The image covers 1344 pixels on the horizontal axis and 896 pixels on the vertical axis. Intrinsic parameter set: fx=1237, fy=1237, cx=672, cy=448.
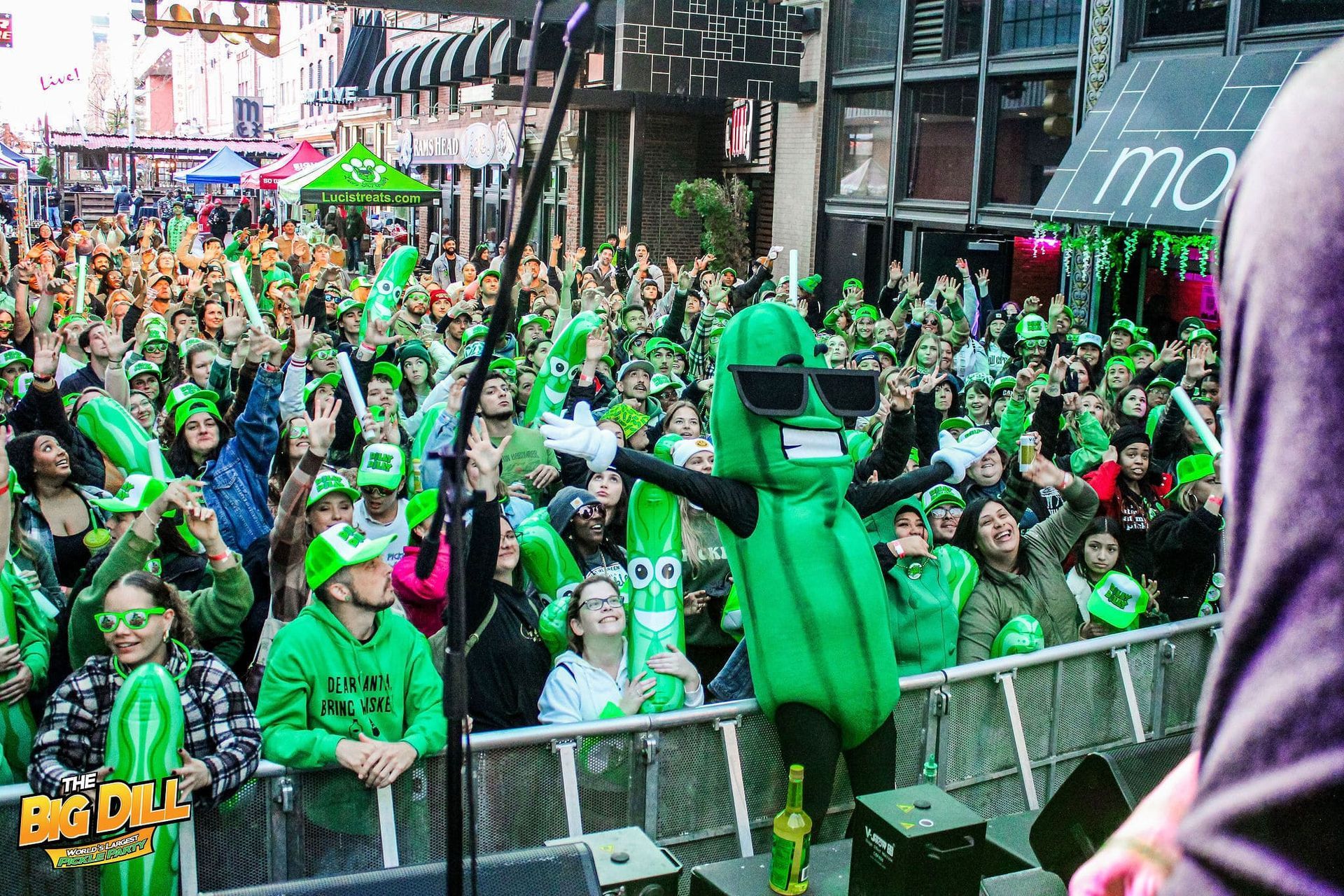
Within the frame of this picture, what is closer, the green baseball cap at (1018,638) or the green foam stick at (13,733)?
the green foam stick at (13,733)

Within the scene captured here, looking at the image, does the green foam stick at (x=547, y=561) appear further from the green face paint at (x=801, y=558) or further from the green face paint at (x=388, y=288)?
the green face paint at (x=388, y=288)

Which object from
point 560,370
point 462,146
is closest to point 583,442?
point 560,370

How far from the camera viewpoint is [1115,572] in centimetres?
591

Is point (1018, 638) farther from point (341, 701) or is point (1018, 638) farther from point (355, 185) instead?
point (355, 185)

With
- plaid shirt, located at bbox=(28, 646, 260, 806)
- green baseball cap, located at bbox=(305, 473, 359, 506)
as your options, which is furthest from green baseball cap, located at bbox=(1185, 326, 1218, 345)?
plaid shirt, located at bbox=(28, 646, 260, 806)

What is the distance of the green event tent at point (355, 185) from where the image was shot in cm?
1825

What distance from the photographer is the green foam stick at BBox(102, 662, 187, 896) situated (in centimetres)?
357

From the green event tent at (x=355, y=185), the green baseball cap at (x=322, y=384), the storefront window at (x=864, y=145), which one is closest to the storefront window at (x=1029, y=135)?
the storefront window at (x=864, y=145)

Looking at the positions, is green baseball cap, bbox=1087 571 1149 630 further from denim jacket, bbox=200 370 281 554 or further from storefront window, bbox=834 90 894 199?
storefront window, bbox=834 90 894 199

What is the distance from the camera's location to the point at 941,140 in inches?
688

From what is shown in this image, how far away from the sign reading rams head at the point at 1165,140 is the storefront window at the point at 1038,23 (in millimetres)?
1401

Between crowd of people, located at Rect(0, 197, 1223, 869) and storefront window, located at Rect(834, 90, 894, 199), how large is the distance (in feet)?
28.8

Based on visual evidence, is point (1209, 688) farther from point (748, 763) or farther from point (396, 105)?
point (396, 105)

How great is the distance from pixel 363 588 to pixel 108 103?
420ft
